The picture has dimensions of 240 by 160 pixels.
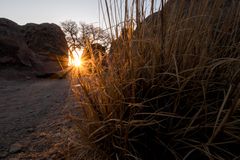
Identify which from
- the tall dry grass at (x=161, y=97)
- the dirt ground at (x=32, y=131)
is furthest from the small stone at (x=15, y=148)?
the tall dry grass at (x=161, y=97)

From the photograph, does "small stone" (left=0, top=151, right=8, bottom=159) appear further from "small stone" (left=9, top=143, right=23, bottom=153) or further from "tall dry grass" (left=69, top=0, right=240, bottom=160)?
"tall dry grass" (left=69, top=0, right=240, bottom=160)

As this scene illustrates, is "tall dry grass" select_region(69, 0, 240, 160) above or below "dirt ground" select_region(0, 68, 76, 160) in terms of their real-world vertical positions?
above

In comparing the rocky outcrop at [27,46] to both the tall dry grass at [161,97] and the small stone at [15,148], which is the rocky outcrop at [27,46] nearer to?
the small stone at [15,148]

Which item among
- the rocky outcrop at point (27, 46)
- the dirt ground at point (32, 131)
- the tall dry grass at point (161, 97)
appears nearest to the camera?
the tall dry grass at point (161, 97)

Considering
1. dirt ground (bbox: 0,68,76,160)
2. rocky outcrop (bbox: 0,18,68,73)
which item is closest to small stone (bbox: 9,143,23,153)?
dirt ground (bbox: 0,68,76,160)

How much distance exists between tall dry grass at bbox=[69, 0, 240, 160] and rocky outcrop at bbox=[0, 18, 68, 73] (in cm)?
411

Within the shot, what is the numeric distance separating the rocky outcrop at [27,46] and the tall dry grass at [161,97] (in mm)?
4109

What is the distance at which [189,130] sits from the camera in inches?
29.1

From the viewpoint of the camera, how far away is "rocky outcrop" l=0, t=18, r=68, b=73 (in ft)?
20.2

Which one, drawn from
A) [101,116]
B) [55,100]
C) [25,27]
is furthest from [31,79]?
[101,116]

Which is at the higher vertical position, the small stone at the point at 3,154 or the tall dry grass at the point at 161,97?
the tall dry grass at the point at 161,97

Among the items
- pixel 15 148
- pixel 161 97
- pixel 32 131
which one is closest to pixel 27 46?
pixel 32 131

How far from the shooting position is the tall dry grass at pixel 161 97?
78 cm

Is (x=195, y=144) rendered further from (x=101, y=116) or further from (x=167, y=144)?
(x=101, y=116)
